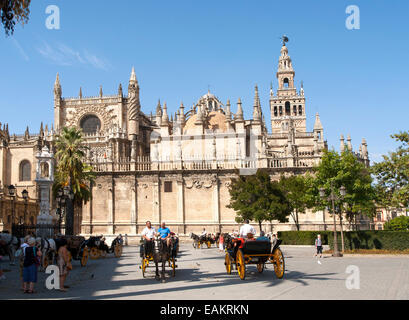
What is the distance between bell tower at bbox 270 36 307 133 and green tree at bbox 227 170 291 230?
57.6 meters

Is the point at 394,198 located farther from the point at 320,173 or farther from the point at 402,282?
the point at 402,282

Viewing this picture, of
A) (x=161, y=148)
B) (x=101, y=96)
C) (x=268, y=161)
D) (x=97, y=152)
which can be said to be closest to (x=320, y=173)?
(x=268, y=161)

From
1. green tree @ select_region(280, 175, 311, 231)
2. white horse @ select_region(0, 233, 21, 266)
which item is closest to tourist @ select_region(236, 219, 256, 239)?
white horse @ select_region(0, 233, 21, 266)

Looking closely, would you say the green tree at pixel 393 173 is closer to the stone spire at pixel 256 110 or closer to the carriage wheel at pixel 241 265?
the carriage wheel at pixel 241 265

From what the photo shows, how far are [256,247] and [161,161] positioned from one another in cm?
3290

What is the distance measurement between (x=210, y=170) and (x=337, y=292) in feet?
110

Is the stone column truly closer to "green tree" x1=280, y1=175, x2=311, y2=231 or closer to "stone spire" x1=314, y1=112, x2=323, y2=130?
"green tree" x1=280, y1=175, x2=311, y2=231

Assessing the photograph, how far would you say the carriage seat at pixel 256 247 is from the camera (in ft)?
38.3

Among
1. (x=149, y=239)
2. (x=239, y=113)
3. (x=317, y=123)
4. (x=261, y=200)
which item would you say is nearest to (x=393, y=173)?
(x=261, y=200)

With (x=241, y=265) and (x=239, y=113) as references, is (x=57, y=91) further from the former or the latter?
(x=241, y=265)

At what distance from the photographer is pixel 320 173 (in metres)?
28.7

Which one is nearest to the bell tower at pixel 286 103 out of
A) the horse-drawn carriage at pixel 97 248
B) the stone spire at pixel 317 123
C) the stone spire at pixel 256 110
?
the stone spire at pixel 317 123

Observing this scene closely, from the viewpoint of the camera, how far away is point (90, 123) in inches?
2477

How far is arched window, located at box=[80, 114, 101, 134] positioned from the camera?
62781mm
